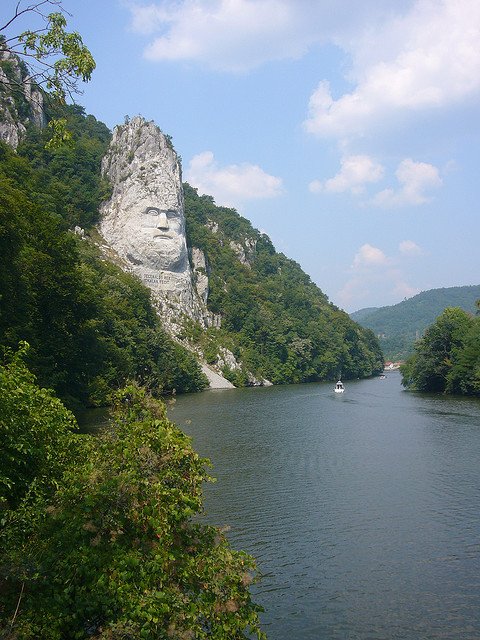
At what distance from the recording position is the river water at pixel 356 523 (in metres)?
10.6

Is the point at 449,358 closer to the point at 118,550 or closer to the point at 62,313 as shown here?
the point at 62,313

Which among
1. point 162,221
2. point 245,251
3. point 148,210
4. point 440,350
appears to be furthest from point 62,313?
point 245,251

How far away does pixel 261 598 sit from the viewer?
11.2 meters

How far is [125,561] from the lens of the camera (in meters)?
6.66

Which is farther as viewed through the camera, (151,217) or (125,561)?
(151,217)

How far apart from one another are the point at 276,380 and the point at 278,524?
74.2 meters

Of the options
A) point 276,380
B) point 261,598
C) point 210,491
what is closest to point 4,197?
point 210,491

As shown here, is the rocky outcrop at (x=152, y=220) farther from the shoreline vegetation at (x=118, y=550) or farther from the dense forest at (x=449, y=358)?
the shoreline vegetation at (x=118, y=550)

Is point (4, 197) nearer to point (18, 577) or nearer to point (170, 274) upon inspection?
point (18, 577)

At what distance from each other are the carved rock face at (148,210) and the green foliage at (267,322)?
10685 mm

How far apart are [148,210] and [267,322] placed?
Result: 2801cm

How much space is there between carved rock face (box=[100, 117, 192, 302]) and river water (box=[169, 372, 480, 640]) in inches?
2197

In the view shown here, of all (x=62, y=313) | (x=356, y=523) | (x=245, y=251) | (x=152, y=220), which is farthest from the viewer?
(x=245, y=251)

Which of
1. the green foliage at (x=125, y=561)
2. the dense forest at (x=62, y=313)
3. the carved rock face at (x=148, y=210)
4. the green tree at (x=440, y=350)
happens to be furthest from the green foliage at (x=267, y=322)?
the green foliage at (x=125, y=561)
